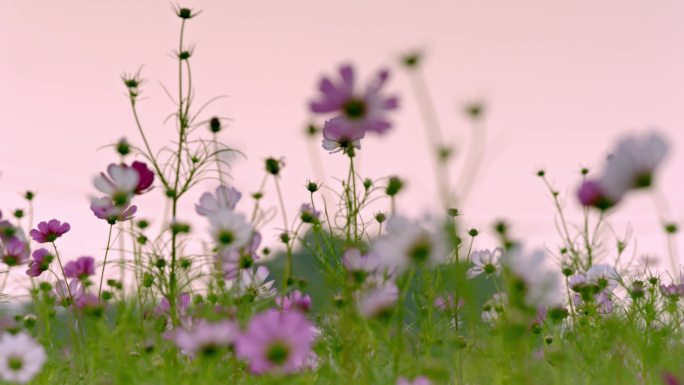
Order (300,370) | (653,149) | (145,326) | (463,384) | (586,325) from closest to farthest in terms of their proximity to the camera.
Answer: (653,149) < (300,370) < (145,326) < (463,384) < (586,325)

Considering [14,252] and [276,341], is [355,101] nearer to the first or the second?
[276,341]

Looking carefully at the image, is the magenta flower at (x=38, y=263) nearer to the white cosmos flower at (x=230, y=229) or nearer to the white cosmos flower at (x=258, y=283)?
the white cosmos flower at (x=258, y=283)

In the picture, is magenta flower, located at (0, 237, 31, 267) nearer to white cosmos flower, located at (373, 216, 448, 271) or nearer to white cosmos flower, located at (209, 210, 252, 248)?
white cosmos flower, located at (209, 210, 252, 248)

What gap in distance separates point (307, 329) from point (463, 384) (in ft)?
3.64

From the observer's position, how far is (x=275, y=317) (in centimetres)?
113

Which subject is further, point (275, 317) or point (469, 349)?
point (469, 349)

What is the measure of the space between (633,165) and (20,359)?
56.5 inches

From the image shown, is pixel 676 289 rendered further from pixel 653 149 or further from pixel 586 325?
pixel 653 149

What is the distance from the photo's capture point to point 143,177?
5.90 feet

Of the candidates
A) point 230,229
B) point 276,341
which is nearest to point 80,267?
point 230,229

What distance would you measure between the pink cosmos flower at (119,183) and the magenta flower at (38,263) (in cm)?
82

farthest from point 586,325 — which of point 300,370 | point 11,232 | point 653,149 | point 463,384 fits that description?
point 11,232

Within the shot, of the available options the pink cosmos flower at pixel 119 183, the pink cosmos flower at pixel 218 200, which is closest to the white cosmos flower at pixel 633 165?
the pink cosmos flower at pixel 218 200

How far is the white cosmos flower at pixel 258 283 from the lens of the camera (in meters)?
1.80
